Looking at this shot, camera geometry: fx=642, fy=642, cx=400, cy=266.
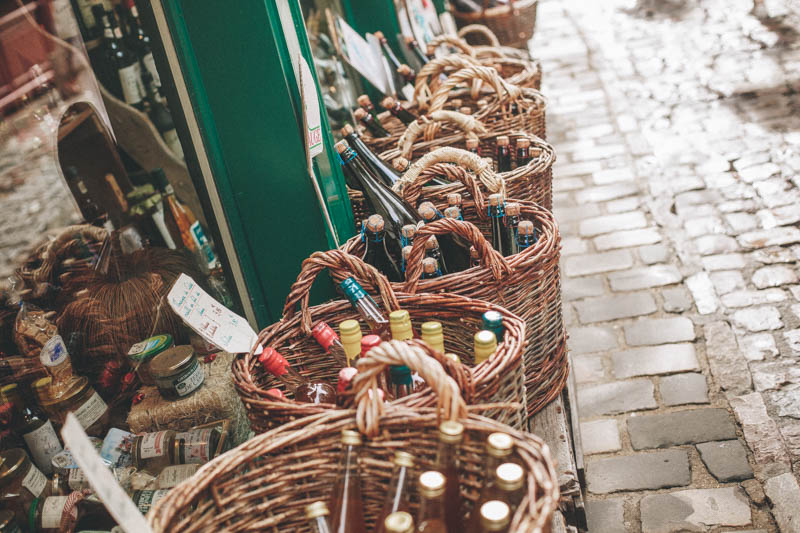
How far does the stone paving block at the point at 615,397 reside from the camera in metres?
2.51

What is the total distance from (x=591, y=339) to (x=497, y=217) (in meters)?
1.19

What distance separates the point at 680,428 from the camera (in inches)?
92.5

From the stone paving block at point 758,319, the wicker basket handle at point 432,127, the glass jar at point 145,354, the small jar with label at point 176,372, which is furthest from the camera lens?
the stone paving block at point 758,319

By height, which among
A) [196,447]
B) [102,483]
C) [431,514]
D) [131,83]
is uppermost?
[131,83]

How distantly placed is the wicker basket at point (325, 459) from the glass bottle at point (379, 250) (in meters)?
0.72

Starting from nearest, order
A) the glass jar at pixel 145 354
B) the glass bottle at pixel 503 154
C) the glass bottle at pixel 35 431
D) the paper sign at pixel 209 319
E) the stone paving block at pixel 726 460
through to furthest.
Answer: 1. the paper sign at pixel 209 319
2. the glass bottle at pixel 35 431
3. the glass jar at pixel 145 354
4. the stone paving block at pixel 726 460
5. the glass bottle at pixel 503 154

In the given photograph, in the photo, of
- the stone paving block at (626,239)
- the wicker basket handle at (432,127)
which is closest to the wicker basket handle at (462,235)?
the wicker basket handle at (432,127)

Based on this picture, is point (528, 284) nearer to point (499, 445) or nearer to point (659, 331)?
point (499, 445)

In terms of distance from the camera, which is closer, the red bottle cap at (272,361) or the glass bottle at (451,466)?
the glass bottle at (451,466)

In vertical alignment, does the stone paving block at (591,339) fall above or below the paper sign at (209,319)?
below

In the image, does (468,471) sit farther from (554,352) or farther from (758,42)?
(758,42)

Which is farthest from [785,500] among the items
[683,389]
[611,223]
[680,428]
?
[611,223]

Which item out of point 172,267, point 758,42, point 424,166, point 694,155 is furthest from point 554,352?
point 758,42

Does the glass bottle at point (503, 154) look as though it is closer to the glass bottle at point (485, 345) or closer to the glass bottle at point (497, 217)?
the glass bottle at point (497, 217)
